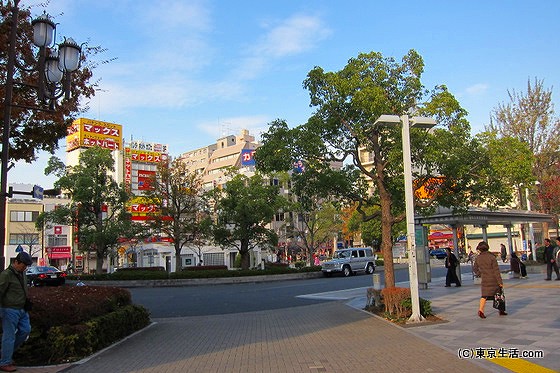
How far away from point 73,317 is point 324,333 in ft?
16.5

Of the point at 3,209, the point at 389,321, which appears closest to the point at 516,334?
the point at 389,321

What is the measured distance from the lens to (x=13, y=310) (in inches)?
282

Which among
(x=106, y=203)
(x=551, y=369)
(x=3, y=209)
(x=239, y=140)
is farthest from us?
(x=239, y=140)

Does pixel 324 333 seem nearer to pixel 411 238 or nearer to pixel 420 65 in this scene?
pixel 411 238

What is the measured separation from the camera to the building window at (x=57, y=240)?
7100 centimetres

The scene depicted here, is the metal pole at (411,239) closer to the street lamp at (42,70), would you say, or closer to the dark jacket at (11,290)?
the street lamp at (42,70)

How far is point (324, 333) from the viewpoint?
10.2 metres

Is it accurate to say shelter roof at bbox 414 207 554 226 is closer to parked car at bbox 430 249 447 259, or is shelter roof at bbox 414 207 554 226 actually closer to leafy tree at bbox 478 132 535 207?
leafy tree at bbox 478 132 535 207

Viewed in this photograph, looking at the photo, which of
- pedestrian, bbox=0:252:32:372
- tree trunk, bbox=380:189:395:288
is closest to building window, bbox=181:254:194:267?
tree trunk, bbox=380:189:395:288

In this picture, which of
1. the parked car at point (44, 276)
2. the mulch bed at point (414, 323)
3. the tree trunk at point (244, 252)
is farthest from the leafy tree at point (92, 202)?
the mulch bed at point (414, 323)

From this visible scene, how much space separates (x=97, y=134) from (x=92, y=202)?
149 feet

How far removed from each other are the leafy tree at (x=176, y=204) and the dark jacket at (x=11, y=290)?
25.3 m

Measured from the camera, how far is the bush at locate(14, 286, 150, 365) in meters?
7.86

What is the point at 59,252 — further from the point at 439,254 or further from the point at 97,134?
the point at 439,254
